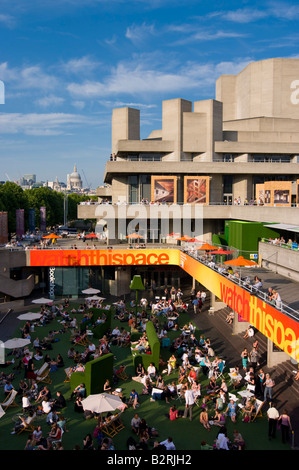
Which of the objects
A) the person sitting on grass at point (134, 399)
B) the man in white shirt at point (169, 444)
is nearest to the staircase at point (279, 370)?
the person sitting on grass at point (134, 399)

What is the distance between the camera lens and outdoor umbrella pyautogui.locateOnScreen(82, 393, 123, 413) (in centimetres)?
1551

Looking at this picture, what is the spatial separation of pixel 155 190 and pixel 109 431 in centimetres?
3546

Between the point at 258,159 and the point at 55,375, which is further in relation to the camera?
the point at 258,159

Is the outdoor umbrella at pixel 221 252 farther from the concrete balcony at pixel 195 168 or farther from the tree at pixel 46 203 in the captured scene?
the tree at pixel 46 203

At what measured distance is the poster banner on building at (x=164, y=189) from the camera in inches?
1906

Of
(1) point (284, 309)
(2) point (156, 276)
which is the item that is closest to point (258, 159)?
(2) point (156, 276)

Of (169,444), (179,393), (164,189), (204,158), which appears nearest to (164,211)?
(164,189)

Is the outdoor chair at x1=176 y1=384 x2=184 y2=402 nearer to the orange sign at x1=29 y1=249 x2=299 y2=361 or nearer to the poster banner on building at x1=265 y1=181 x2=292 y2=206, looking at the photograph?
the orange sign at x1=29 y1=249 x2=299 y2=361

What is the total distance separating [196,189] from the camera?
49.7 metres

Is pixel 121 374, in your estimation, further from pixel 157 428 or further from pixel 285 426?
pixel 285 426

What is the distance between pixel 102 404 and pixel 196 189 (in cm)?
3703
